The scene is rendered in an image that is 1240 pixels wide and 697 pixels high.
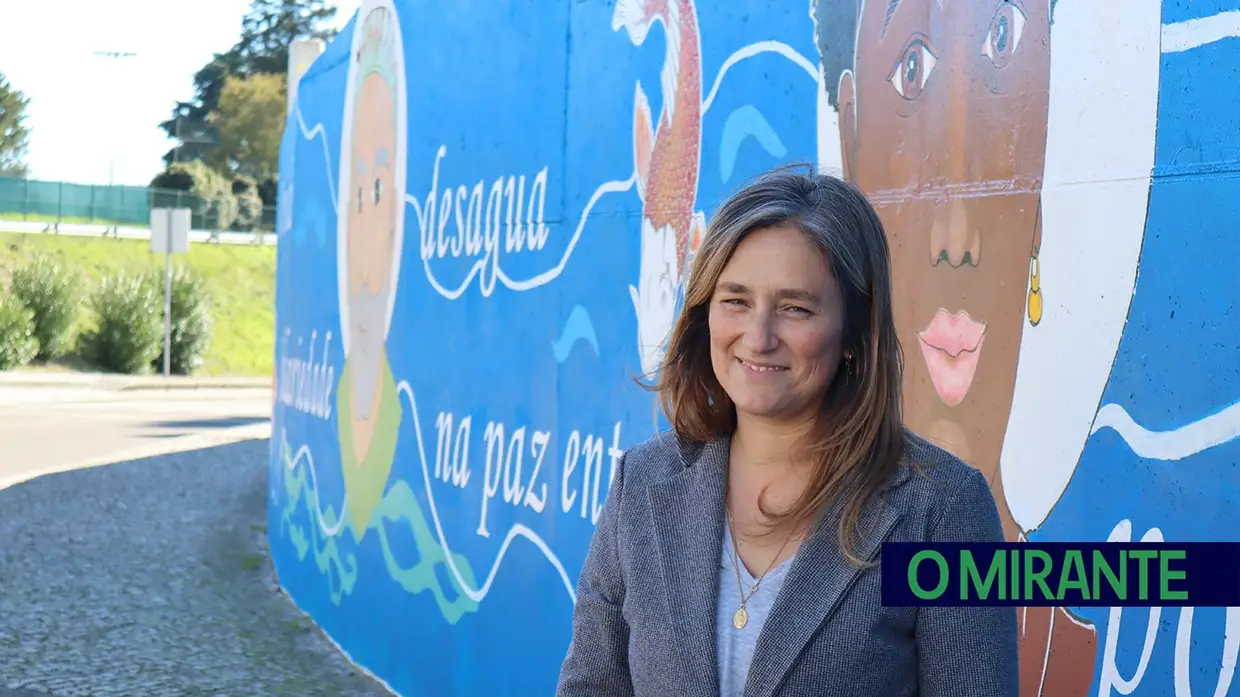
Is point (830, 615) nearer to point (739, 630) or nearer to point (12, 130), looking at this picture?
point (739, 630)

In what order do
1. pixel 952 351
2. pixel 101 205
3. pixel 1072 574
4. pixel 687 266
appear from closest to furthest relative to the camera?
pixel 1072 574 < pixel 952 351 < pixel 687 266 < pixel 101 205

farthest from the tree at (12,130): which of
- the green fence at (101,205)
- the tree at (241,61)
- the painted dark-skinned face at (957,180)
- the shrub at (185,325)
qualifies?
the painted dark-skinned face at (957,180)

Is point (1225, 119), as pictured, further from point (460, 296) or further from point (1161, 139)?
point (460, 296)

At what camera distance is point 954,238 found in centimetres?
286

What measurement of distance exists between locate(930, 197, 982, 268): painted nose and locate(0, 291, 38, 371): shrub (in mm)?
28837

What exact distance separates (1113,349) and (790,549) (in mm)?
858

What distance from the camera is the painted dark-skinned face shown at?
2.68m

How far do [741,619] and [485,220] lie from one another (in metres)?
3.59

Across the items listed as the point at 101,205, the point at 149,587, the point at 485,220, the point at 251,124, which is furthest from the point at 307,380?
the point at 251,124

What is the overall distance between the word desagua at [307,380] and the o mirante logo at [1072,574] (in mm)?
6367

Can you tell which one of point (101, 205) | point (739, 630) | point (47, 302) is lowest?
point (47, 302)

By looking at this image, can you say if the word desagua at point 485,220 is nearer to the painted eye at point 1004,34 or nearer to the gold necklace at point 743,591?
the painted eye at point 1004,34

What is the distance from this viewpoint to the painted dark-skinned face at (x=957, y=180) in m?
2.68

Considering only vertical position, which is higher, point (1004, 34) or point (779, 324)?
point (1004, 34)
